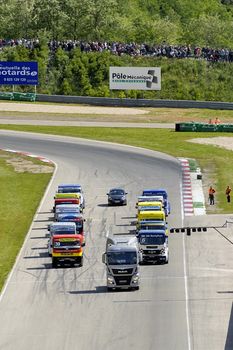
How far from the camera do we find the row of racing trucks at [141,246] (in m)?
62.5

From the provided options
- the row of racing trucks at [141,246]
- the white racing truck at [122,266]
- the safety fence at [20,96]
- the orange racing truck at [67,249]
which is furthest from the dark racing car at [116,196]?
the safety fence at [20,96]

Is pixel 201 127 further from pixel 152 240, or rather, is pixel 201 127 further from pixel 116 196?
pixel 152 240

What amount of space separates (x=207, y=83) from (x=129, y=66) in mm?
10165

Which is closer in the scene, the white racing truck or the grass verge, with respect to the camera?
the white racing truck

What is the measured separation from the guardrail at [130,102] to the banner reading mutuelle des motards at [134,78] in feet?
5.67

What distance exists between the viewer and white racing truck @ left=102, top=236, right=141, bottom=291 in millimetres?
62312

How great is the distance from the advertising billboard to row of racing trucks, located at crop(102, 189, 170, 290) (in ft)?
179

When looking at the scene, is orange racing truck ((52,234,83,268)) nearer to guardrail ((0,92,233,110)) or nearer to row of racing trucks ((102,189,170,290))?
row of racing trucks ((102,189,170,290))

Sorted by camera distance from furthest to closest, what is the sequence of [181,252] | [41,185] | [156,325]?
1. [41,185]
2. [181,252]
3. [156,325]

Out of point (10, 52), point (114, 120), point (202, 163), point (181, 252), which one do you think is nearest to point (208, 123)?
point (114, 120)

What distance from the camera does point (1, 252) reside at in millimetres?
73688

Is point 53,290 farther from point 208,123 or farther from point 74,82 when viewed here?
point 74,82

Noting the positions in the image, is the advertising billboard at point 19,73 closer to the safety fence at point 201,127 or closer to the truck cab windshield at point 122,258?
the safety fence at point 201,127

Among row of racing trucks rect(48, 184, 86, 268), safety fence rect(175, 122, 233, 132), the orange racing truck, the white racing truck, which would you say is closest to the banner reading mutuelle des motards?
safety fence rect(175, 122, 233, 132)
